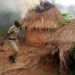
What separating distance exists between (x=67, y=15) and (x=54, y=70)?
317cm

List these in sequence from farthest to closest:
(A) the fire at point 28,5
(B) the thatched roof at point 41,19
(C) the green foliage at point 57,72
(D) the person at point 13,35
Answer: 1. (A) the fire at point 28,5
2. (B) the thatched roof at point 41,19
3. (D) the person at point 13,35
4. (C) the green foliage at point 57,72

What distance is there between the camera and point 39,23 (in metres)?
8.67

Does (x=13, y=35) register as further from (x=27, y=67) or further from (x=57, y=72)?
(x=57, y=72)

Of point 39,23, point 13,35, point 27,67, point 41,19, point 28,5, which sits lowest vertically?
point 27,67

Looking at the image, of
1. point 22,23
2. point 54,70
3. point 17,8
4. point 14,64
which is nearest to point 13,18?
point 17,8

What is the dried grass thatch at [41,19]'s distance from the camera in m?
8.59

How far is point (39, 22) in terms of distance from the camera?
28.5 ft

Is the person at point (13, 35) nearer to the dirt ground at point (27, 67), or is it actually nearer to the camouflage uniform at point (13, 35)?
the camouflage uniform at point (13, 35)

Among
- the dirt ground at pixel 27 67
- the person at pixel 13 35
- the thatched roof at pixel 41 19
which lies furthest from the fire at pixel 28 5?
the dirt ground at pixel 27 67

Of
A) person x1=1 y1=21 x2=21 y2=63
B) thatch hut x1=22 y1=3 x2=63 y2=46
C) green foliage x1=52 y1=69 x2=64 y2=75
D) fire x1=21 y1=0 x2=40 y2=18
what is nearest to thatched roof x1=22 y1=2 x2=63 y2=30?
thatch hut x1=22 y1=3 x2=63 y2=46

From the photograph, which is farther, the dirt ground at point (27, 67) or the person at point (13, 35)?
the person at point (13, 35)

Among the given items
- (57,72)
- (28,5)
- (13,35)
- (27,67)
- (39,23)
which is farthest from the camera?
(28,5)

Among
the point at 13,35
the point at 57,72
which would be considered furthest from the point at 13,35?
the point at 57,72

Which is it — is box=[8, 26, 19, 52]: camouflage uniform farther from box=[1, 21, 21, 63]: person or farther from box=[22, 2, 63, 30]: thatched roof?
box=[22, 2, 63, 30]: thatched roof
